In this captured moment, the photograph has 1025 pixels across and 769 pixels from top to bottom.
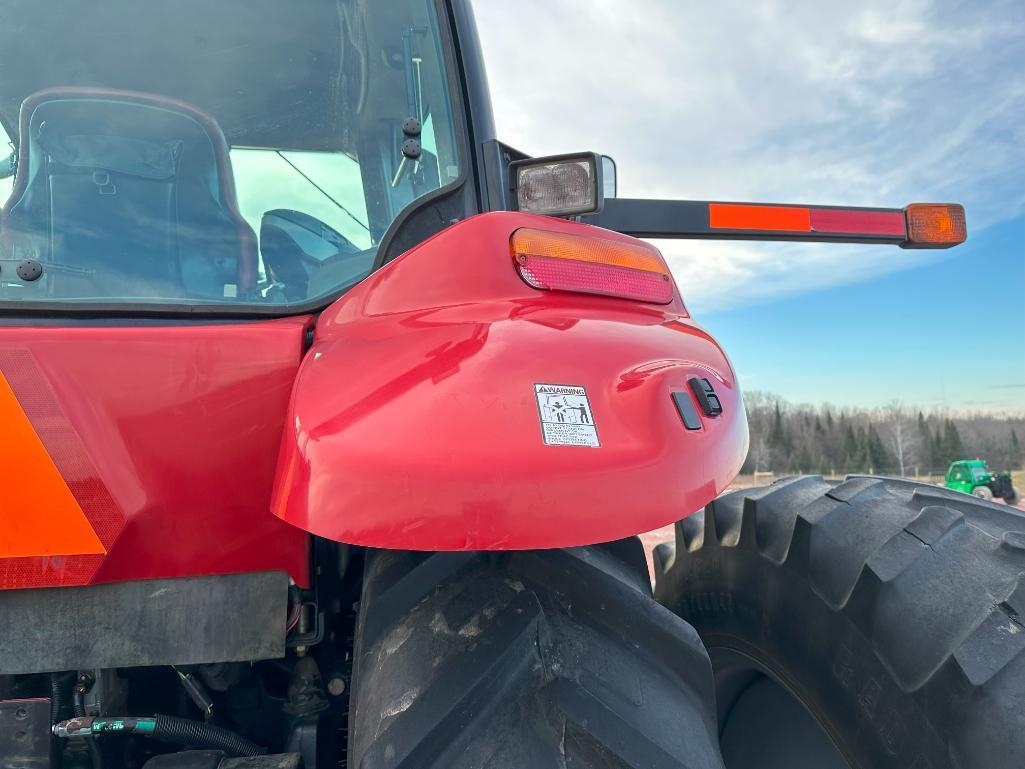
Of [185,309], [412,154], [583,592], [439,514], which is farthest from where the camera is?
[412,154]

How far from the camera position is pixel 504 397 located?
26.6 inches

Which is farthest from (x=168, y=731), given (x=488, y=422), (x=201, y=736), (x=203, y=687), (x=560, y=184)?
(x=560, y=184)

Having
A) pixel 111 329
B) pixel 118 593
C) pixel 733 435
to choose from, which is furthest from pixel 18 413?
pixel 733 435

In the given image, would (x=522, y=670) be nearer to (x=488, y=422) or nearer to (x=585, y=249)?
(x=488, y=422)

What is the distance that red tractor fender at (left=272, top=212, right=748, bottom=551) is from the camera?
24.7 inches

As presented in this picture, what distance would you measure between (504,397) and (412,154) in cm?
79

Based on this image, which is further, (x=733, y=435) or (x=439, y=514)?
(x=733, y=435)

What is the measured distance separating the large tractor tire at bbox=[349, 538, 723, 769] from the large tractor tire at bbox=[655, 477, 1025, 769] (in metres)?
0.40

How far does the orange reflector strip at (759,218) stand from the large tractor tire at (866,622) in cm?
58

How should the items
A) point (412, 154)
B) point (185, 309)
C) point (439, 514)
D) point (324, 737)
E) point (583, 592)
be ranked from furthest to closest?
point (412, 154)
point (324, 737)
point (185, 309)
point (583, 592)
point (439, 514)

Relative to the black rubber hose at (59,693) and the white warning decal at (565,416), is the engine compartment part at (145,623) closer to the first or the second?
the black rubber hose at (59,693)

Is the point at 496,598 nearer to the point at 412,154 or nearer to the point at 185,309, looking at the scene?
the point at 185,309

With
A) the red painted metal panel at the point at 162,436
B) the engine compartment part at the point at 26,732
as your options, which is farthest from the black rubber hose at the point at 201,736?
the red painted metal panel at the point at 162,436

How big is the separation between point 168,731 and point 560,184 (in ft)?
3.39
